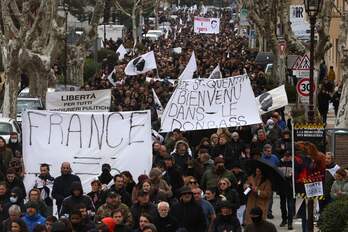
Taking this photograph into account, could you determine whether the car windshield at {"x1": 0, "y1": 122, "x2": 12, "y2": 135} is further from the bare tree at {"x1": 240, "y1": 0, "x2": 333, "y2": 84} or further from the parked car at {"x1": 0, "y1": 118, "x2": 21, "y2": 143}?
the bare tree at {"x1": 240, "y1": 0, "x2": 333, "y2": 84}

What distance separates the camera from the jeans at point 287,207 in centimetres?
1989

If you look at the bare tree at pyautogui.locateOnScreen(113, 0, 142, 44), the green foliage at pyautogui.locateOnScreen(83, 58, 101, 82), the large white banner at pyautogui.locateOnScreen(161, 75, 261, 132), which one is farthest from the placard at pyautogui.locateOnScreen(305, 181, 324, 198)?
the bare tree at pyautogui.locateOnScreen(113, 0, 142, 44)

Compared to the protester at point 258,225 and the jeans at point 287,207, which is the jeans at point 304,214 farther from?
the protester at point 258,225

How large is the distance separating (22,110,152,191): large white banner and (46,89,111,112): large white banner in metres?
4.85

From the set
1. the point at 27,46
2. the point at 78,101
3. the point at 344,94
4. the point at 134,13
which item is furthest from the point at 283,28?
the point at 134,13

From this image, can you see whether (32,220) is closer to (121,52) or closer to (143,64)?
(143,64)

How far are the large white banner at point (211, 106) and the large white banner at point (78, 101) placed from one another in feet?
6.18

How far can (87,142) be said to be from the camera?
2058cm

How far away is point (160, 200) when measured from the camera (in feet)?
55.2

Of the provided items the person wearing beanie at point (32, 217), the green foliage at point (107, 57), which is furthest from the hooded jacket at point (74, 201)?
the green foliage at point (107, 57)

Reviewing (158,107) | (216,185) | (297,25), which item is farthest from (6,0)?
(297,25)

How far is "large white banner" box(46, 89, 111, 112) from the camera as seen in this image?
2578 cm

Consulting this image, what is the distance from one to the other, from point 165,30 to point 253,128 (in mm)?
87344

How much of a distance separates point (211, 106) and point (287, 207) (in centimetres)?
488
